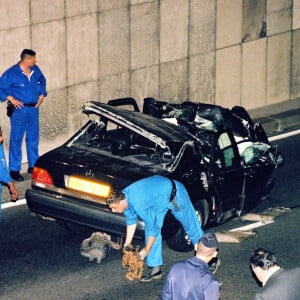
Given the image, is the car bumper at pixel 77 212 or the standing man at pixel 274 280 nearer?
the standing man at pixel 274 280

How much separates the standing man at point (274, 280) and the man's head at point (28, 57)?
7.35 metres

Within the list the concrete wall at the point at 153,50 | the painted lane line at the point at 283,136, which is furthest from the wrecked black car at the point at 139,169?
the painted lane line at the point at 283,136

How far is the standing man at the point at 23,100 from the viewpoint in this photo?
16.6 metres

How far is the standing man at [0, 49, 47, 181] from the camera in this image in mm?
16625

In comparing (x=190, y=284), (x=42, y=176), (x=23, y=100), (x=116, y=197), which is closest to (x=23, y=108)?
(x=23, y=100)

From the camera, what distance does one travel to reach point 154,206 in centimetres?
1292

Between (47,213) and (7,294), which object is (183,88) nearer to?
(47,213)

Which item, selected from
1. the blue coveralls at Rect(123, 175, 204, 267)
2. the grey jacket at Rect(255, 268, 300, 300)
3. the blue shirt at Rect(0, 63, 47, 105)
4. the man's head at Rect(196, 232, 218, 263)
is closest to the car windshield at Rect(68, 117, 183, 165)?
the blue coveralls at Rect(123, 175, 204, 267)

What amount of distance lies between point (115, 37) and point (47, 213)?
559 centimetres

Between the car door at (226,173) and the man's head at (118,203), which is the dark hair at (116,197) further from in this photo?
the car door at (226,173)

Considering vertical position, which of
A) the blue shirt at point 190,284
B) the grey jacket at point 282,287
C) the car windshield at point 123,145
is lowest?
the car windshield at point 123,145

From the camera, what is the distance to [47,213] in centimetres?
1412

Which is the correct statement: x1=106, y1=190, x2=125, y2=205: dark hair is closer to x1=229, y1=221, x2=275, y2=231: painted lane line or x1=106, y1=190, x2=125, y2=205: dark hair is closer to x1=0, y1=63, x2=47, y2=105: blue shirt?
x1=229, y1=221, x2=275, y2=231: painted lane line

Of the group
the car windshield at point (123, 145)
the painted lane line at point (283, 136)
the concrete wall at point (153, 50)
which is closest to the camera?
the car windshield at point (123, 145)
